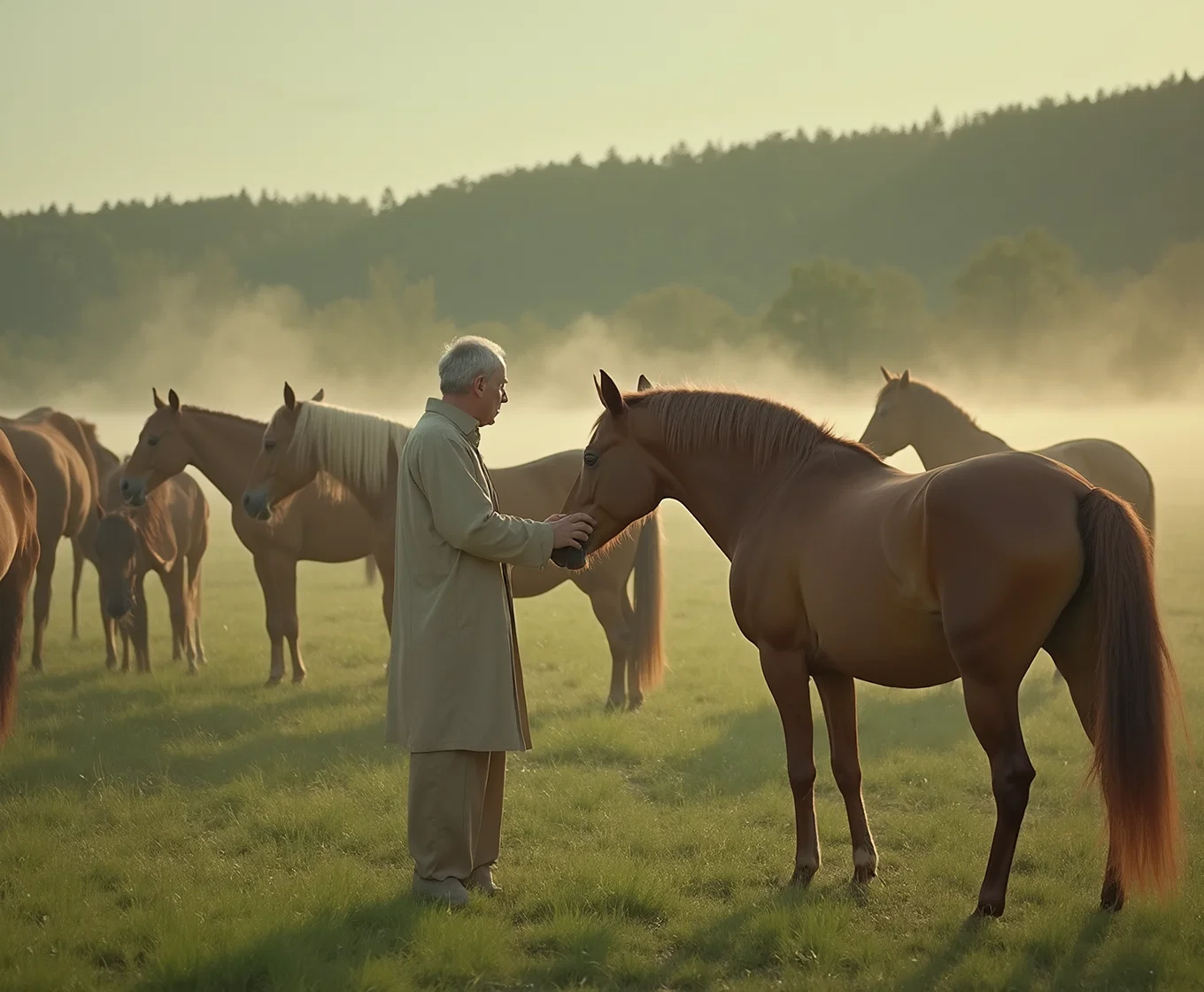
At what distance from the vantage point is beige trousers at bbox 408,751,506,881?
4234 millimetres

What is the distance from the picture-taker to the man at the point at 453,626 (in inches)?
165

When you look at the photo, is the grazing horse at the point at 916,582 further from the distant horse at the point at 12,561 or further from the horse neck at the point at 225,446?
the horse neck at the point at 225,446

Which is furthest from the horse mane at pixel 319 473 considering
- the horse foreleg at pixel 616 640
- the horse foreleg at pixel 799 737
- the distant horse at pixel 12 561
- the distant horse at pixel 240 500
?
the horse foreleg at pixel 799 737

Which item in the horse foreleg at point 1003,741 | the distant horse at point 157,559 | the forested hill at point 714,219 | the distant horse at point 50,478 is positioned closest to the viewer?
the horse foreleg at point 1003,741

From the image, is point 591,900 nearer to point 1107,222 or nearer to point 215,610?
point 215,610

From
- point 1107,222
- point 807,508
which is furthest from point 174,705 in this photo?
point 1107,222

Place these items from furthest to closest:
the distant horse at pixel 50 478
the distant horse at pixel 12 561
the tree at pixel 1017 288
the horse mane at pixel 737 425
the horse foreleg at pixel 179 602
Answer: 1. the tree at pixel 1017 288
2. the horse foreleg at pixel 179 602
3. the distant horse at pixel 50 478
4. the distant horse at pixel 12 561
5. the horse mane at pixel 737 425

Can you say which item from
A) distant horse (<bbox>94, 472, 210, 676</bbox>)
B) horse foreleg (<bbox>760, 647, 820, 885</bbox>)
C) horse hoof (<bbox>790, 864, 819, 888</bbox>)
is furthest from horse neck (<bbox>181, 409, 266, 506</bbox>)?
horse hoof (<bbox>790, 864, 819, 888</bbox>)

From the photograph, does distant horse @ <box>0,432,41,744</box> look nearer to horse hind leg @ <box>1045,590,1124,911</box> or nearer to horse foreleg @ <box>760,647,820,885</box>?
horse foreleg @ <box>760,647,820,885</box>

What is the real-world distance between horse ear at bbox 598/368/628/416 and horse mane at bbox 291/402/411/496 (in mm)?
3985

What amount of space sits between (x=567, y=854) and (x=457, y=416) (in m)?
2.04

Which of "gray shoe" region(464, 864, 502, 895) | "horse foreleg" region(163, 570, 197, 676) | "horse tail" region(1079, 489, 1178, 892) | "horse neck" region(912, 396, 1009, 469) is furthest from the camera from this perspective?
"horse foreleg" region(163, 570, 197, 676)

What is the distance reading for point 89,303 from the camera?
2391 inches

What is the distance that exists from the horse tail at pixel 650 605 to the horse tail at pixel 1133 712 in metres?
4.40
